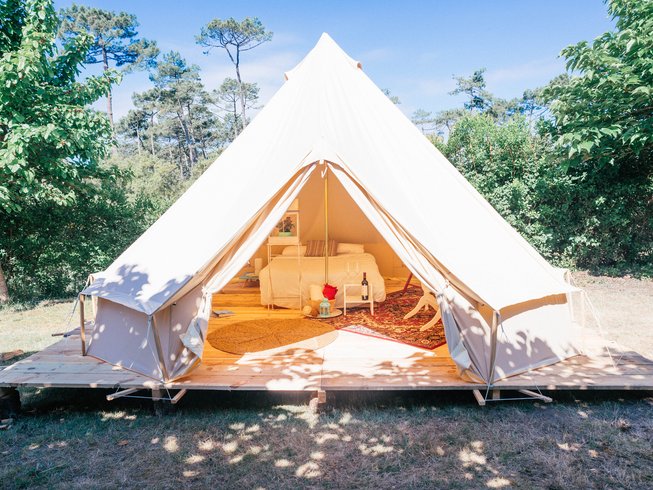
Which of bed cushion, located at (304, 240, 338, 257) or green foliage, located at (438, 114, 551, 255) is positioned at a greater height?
green foliage, located at (438, 114, 551, 255)

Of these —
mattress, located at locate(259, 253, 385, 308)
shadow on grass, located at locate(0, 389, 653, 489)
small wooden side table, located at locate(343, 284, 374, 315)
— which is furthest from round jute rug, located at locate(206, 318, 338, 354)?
shadow on grass, located at locate(0, 389, 653, 489)

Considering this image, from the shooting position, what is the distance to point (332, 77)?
504cm

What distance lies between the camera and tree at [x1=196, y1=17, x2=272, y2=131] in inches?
854

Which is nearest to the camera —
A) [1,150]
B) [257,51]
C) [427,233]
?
[427,233]

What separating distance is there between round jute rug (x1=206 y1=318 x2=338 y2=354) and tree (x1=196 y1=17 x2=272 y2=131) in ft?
66.8

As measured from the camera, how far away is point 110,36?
831 inches

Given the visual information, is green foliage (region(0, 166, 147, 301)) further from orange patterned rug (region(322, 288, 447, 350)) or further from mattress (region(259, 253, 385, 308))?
orange patterned rug (region(322, 288, 447, 350))

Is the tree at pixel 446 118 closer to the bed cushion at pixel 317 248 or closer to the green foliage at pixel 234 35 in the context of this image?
the green foliage at pixel 234 35

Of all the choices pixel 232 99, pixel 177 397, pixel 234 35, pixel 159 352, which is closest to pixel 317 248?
pixel 159 352

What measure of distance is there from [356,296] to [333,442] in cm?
328

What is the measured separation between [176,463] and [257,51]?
23579mm

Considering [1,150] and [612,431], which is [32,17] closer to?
[1,150]

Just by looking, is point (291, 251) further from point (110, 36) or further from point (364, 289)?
point (110, 36)

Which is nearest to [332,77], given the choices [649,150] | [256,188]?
[256,188]
